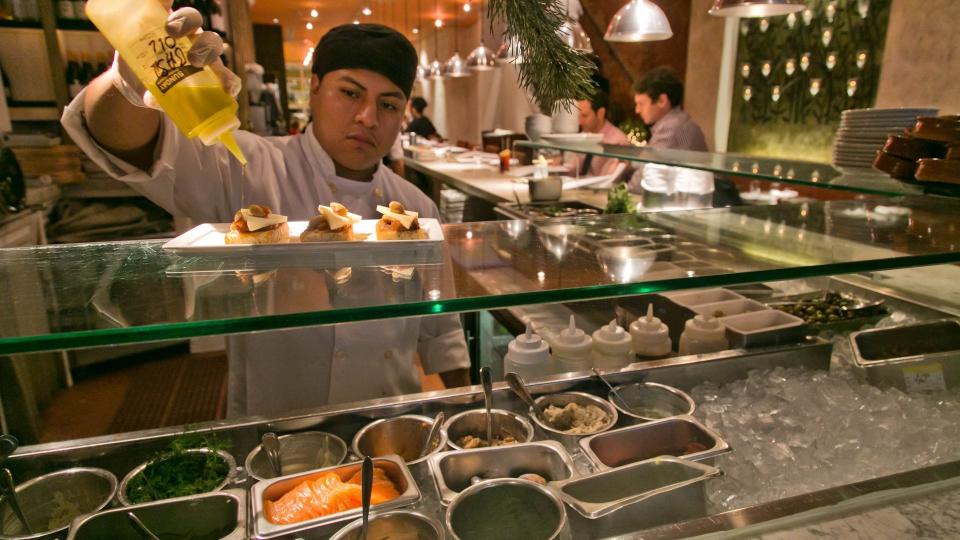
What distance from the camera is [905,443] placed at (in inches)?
51.6

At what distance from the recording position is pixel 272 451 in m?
1.19

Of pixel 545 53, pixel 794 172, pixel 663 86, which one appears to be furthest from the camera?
pixel 663 86

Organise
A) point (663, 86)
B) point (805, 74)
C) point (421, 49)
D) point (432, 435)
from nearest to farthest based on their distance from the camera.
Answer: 1. point (432, 435)
2. point (663, 86)
3. point (805, 74)
4. point (421, 49)

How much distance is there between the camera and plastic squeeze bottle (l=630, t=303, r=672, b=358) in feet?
5.57

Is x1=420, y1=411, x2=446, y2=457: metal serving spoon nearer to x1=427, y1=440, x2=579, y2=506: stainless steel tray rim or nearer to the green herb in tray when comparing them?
x1=427, y1=440, x2=579, y2=506: stainless steel tray rim

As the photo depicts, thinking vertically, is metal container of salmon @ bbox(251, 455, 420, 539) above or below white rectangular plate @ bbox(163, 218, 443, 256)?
below

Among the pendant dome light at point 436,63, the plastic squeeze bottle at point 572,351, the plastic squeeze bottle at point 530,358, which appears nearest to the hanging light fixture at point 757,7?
the plastic squeeze bottle at point 572,351

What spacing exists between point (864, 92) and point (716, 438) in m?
5.77

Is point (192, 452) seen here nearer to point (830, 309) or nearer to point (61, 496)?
point (61, 496)

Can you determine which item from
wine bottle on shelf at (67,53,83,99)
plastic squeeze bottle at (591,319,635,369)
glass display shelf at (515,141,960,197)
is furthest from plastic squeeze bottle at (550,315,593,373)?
wine bottle on shelf at (67,53,83,99)

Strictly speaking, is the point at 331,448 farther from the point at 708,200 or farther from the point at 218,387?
the point at 218,387

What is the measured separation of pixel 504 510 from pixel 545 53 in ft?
2.59

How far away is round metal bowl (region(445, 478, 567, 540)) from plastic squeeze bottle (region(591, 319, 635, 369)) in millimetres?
649

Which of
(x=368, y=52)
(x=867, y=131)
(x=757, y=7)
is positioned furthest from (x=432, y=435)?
(x=757, y=7)
